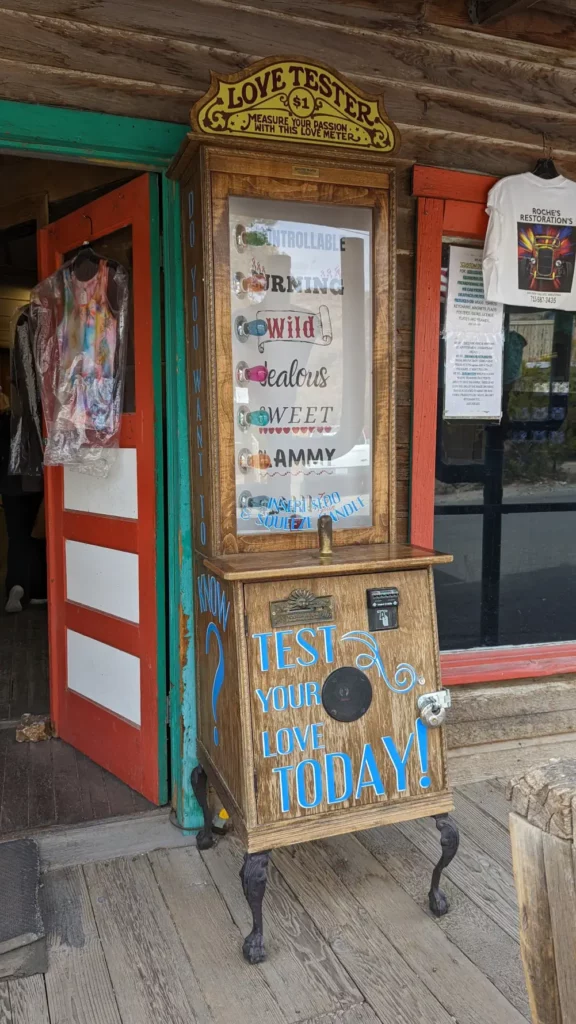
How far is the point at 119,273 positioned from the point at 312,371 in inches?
35.4

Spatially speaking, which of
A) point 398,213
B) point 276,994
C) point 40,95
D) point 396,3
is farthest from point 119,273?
point 276,994

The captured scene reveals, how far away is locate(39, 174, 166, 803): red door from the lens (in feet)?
8.70

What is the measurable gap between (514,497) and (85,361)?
1822 mm

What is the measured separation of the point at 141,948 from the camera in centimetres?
210

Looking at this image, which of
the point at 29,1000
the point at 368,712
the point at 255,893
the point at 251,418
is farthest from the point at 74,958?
the point at 251,418

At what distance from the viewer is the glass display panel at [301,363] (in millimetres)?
2268

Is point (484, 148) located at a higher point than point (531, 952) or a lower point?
higher

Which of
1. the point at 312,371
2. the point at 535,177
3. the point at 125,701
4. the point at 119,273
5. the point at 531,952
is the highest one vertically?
the point at 535,177

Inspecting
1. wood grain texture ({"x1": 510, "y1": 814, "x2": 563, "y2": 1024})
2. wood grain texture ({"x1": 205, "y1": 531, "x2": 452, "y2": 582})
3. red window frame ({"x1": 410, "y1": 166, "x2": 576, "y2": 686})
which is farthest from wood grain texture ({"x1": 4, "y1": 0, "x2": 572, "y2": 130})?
wood grain texture ({"x1": 510, "y1": 814, "x2": 563, "y2": 1024})

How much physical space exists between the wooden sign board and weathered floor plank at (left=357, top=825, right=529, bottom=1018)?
232cm

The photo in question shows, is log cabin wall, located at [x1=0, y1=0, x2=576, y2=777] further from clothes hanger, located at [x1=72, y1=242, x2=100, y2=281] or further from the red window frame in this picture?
clothes hanger, located at [x1=72, y1=242, x2=100, y2=281]

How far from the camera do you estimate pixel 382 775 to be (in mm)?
2152

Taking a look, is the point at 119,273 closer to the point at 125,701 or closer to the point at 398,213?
the point at 398,213

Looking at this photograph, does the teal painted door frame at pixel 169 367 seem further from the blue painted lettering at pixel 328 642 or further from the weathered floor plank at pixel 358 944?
the blue painted lettering at pixel 328 642
